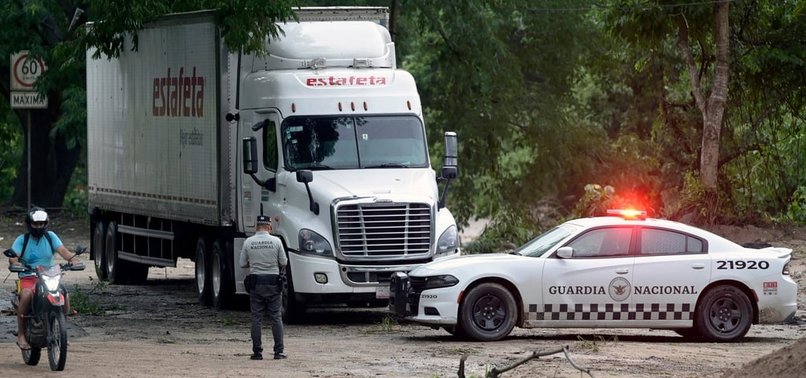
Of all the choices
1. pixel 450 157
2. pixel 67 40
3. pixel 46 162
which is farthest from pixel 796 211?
pixel 46 162

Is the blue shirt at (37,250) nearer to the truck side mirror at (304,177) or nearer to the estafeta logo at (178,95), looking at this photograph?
the truck side mirror at (304,177)

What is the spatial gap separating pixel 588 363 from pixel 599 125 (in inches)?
1286

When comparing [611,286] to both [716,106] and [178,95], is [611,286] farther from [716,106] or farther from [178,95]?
[716,106]

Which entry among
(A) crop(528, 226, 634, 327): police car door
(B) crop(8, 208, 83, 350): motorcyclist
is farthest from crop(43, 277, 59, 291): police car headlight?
(A) crop(528, 226, 634, 327): police car door

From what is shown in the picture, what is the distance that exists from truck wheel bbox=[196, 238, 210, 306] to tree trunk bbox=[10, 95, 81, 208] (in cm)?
1722

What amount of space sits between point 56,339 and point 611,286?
630cm

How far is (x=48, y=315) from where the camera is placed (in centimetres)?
1462

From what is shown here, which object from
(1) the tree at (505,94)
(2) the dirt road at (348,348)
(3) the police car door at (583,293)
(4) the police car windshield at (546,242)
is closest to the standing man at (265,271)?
(2) the dirt road at (348,348)

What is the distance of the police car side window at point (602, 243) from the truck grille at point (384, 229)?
290 centimetres

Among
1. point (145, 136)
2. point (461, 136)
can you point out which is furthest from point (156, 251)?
point (461, 136)

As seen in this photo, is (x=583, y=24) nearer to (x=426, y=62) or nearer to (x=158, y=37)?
(x=426, y=62)

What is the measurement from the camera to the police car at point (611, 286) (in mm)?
17531

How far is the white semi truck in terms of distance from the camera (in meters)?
19.8

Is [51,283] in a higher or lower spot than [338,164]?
lower
